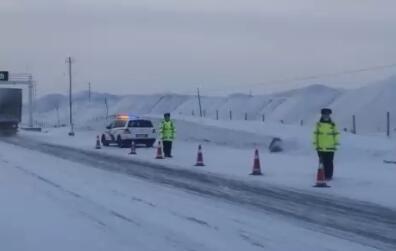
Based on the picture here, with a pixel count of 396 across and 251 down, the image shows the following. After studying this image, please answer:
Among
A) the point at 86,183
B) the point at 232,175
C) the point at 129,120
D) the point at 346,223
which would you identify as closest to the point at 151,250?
the point at 346,223

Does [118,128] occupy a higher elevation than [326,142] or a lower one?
lower

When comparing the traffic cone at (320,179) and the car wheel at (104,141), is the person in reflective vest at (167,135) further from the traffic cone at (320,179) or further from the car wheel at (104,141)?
the traffic cone at (320,179)

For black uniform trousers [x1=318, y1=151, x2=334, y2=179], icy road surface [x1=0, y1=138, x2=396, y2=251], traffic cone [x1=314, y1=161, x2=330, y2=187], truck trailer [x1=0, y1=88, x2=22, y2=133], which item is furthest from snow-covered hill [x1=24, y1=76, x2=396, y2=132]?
icy road surface [x1=0, y1=138, x2=396, y2=251]

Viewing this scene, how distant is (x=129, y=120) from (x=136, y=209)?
92.4ft

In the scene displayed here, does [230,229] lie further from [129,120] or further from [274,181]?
[129,120]

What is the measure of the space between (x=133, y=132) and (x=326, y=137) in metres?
22.3

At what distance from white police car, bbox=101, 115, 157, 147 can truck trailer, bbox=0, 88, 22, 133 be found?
2148 centimetres

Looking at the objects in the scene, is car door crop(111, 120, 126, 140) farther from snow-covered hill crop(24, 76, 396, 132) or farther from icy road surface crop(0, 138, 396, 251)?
snow-covered hill crop(24, 76, 396, 132)

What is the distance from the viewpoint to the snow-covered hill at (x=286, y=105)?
266ft

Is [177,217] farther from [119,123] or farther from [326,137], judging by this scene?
[119,123]

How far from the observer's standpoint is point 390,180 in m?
19.8

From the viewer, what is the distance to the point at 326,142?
20.2 meters

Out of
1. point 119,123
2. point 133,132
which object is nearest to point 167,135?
point 133,132

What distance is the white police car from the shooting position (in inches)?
1640
